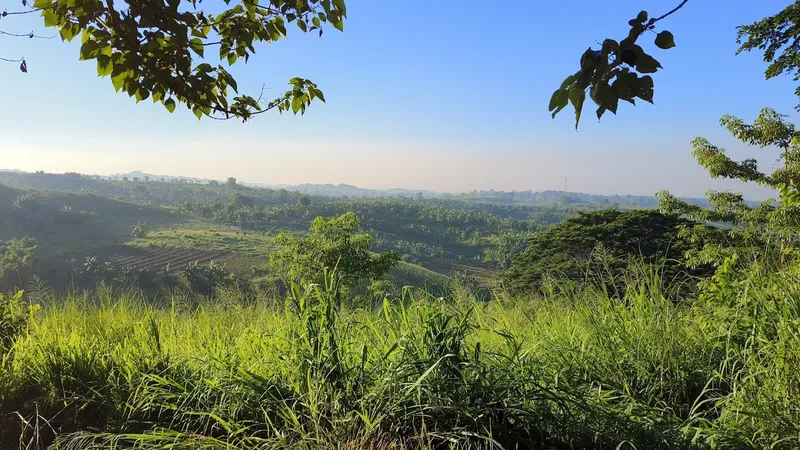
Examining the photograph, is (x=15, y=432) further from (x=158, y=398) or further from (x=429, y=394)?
(x=429, y=394)

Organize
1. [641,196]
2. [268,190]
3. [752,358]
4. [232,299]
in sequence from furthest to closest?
[641,196] → [268,190] → [232,299] → [752,358]

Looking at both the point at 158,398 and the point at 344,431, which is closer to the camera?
the point at 344,431

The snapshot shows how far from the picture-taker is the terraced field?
58.9 metres

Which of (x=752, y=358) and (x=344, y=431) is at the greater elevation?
(x=752, y=358)

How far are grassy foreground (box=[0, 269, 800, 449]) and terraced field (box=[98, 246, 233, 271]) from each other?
5949cm

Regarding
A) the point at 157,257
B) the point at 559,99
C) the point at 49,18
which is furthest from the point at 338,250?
the point at 157,257

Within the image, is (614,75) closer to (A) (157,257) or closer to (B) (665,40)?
(B) (665,40)

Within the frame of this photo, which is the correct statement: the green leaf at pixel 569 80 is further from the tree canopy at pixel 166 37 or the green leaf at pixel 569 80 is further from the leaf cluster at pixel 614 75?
the tree canopy at pixel 166 37

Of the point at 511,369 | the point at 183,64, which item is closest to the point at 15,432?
the point at 183,64

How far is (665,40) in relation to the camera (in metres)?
1.14

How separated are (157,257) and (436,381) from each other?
69.9 meters

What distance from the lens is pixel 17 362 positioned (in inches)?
102

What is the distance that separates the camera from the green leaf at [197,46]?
2051 mm

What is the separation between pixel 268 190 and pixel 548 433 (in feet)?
548
